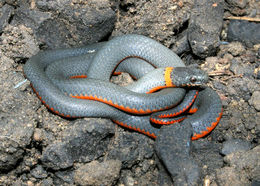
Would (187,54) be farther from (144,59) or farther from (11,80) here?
(11,80)

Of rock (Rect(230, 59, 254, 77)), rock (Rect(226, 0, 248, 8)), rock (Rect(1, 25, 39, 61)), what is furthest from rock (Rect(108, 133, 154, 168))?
rock (Rect(226, 0, 248, 8))

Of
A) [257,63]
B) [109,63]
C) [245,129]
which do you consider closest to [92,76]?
[109,63]

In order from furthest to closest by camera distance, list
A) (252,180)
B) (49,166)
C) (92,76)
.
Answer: (92,76) < (49,166) < (252,180)

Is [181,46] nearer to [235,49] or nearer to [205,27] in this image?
[205,27]

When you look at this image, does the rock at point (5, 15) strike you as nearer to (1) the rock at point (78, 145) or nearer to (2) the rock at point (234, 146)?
(1) the rock at point (78, 145)

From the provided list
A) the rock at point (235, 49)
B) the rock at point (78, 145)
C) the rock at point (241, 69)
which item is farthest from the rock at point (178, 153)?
the rock at point (235, 49)

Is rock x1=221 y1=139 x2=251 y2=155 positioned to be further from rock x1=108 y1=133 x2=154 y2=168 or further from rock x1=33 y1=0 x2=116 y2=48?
rock x1=33 y1=0 x2=116 y2=48
